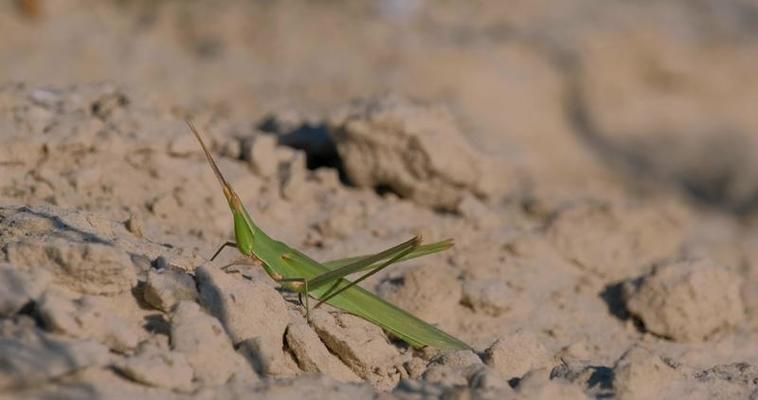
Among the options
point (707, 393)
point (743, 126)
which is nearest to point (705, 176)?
point (743, 126)

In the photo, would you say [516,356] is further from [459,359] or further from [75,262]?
[75,262]

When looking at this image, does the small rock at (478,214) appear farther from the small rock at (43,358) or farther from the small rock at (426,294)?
the small rock at (43,358)

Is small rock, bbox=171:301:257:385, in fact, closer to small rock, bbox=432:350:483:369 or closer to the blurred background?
small rock, bbox=432:350:483:369

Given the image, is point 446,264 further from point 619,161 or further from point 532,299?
point 619,161

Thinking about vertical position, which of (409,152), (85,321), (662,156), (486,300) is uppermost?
(85,321)

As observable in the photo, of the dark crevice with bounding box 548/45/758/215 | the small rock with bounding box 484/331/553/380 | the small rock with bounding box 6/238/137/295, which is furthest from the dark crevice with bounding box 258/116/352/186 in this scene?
the dark crevice with bounding box 548/45/758/215

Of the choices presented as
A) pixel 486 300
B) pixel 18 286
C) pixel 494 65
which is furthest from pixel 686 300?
pixel 494 65

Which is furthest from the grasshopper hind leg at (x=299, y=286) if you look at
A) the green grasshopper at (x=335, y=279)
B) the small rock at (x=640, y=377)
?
the small rock at (x=640, y=377)
